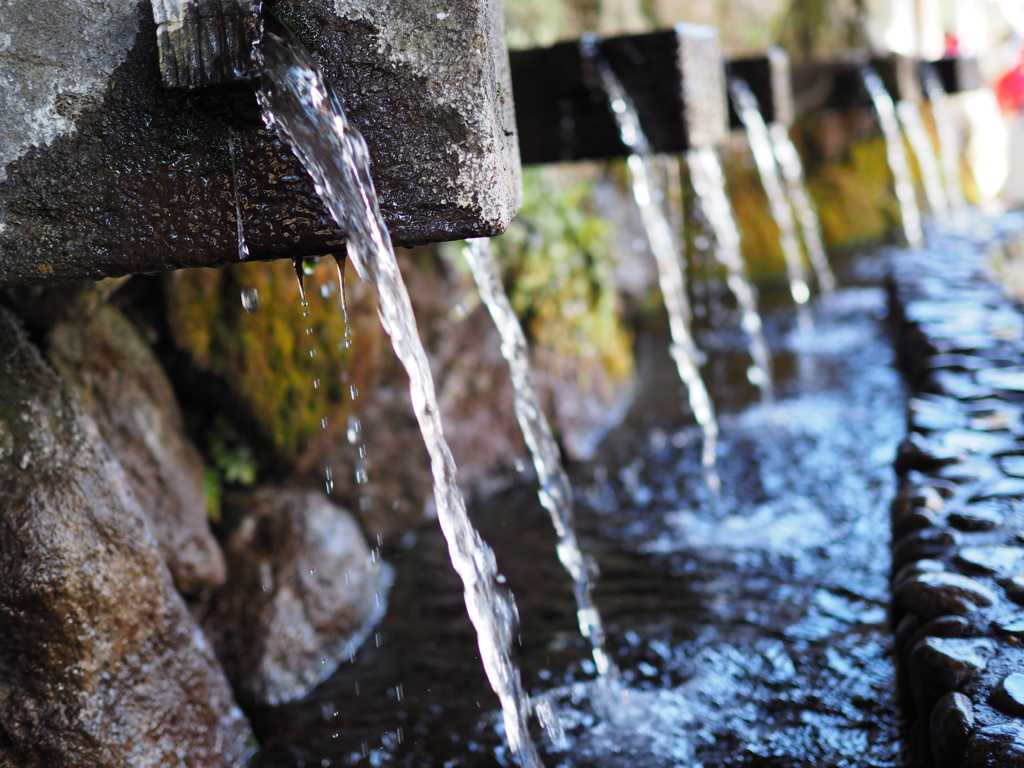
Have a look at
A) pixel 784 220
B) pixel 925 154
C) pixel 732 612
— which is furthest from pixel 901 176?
pixel 732 612

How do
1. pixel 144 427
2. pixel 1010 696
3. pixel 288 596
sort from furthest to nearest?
pixel 288 596, pixel 144 427, pixel 1010 696

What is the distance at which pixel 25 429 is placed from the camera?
2.13m

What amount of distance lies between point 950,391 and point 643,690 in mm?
2157

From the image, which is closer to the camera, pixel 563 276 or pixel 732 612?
pixel 732 612

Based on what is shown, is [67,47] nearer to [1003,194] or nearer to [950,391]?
[950,391]

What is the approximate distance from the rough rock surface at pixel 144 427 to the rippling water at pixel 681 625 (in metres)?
0.60

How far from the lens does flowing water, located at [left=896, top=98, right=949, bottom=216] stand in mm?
10383

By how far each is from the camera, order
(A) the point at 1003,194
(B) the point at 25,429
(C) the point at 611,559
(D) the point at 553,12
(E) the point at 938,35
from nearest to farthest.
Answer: (B) the point at 25,429 < (C) the point at 611,559 < (D) the point at 553,12 < (A) the point at 1003,194 < (E) the point at 938,35

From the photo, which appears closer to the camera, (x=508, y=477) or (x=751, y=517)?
(x=751, y=517)

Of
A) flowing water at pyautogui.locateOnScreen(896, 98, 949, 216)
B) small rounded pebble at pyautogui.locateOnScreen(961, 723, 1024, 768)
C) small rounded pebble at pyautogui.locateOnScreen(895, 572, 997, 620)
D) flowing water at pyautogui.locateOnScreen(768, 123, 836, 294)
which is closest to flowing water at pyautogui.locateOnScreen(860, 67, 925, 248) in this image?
flowing water at pyautogui.locateOnScreen(896, 98, 949, 216)

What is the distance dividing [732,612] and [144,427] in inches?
83.7

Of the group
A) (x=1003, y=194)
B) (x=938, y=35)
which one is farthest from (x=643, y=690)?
(x=938, y=35)

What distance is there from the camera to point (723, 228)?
820cm

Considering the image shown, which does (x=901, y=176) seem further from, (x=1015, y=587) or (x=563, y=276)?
(x=1015, y=587)
